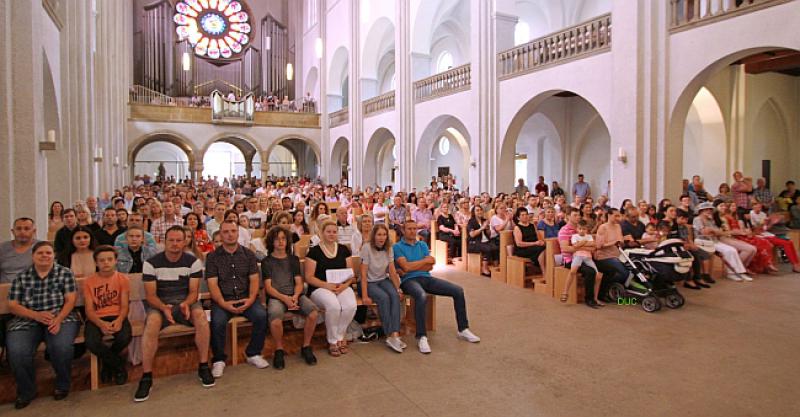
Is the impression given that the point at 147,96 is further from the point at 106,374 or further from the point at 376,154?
the point at 106,374

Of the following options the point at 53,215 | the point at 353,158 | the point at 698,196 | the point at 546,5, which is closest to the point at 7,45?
the point at 53,215

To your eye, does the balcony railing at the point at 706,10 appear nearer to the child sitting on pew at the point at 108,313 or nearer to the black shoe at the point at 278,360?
the black shoe at the point at 278,360

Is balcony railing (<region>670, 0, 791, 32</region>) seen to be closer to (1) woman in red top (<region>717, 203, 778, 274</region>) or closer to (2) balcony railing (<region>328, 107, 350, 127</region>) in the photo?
(1) woman in red top (<region>717, 203, 778, 274</region>)

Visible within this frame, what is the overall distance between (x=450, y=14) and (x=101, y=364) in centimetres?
1870

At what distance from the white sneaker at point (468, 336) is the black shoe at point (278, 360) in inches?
66.1

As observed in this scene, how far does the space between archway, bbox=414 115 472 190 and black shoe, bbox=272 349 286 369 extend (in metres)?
12.7

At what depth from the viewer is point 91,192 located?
10328 mm

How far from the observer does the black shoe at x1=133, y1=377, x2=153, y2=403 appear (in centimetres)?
355

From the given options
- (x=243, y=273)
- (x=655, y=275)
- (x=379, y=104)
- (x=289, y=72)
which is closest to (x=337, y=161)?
(x=379, y=104)

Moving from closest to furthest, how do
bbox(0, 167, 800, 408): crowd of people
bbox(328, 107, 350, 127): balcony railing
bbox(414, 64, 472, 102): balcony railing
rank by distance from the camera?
1. bbox(0, 167, 800, 408): crowd of people
2. bbox(414, 64, 472, 102): balcony railing
3. bbox(328, 107, 350, 127): balcony railing

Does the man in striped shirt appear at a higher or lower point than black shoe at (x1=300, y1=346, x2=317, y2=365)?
higher

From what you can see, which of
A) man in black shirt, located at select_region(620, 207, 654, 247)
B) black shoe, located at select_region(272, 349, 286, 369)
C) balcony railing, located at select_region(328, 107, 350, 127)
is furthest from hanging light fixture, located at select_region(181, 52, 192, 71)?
black shoe, located at select_region(272, 349, 286, 369)

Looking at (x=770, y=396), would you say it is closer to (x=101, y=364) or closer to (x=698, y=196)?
(x=101, y=364)

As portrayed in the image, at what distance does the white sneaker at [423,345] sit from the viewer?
4.46m
